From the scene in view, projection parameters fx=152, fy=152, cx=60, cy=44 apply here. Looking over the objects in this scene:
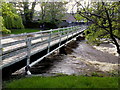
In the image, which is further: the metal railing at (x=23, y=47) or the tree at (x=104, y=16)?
the tree at (x=104, y=16)

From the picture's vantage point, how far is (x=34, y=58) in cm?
657

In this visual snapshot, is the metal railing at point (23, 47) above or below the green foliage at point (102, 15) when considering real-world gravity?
below

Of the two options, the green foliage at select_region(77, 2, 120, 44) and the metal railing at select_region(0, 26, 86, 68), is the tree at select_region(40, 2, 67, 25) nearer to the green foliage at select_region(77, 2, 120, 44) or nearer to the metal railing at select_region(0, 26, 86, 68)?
the metal railing at select_region(0, 26, 86, 68)

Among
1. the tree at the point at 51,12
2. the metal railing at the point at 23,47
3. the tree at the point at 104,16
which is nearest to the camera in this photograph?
the metal railing at the point at 23,47

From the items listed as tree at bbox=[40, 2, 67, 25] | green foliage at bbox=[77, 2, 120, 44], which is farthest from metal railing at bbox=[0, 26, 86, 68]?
tree at bbox=[40, 2, 67, 25]

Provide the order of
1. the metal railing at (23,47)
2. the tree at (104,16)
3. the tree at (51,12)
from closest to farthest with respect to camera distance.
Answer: the metal railing at (23,47) → the tree at (104,16) → the tree at (51,12)

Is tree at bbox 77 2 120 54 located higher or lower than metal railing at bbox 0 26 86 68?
higher

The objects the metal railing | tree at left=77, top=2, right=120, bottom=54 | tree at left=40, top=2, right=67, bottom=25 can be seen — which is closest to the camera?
the metal railing

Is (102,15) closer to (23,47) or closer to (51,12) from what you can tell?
(23,47)

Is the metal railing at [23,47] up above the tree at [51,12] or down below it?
below

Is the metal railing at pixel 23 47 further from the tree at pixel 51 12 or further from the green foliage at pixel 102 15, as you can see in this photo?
the tree at pixel 51 12

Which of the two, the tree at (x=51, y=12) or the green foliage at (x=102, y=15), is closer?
the green foliage at (x=102, y=15)

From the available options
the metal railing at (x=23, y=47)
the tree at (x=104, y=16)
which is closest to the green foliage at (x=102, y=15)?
the tree at (x=104, y=16)

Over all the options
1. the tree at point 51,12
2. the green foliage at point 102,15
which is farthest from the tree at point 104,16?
the tree at point 51,12
